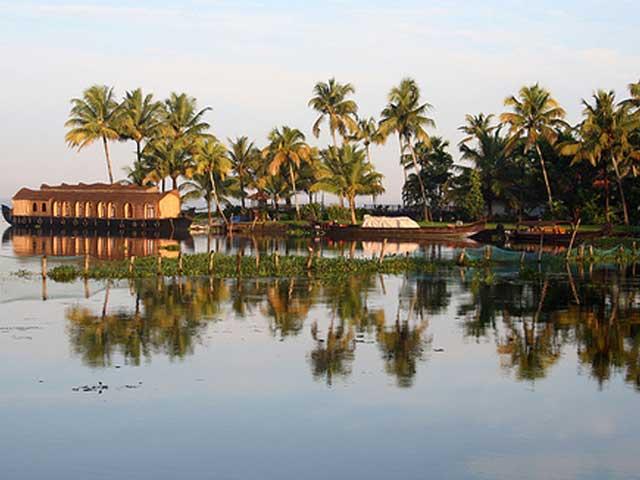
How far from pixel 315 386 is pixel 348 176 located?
51689 mm

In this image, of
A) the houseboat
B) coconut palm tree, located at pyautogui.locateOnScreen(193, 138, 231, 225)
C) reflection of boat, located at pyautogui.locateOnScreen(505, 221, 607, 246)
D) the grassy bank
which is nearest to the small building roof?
the houseboat

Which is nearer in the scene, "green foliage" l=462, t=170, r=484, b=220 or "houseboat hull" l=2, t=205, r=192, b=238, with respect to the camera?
"green foliage" l=462, t=170, r=484, b=220

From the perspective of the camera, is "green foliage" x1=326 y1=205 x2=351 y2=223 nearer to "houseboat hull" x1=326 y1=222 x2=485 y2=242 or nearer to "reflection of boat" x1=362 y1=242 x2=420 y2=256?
"houseboat hull" x1=326 y1=222 x2=485 y2=242

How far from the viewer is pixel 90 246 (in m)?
53.2

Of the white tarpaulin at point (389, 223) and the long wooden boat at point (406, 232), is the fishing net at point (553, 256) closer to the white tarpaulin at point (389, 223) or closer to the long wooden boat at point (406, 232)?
the long wooden boat at point (406, 232)

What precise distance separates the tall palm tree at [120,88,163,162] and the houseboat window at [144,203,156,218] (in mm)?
6788

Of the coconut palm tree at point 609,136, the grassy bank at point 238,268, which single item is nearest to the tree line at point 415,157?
the coconut palm tree at point 609,136

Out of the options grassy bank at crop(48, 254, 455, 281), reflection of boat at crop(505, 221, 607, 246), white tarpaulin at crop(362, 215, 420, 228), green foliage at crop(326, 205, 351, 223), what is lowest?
grassy bank at crop(48, 254, 455, 281)

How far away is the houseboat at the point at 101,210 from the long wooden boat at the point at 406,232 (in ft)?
44.1

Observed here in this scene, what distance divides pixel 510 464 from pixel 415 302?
15253mm

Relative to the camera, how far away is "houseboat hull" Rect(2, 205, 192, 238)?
69750mm

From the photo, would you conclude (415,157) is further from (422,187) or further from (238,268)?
(238,268)

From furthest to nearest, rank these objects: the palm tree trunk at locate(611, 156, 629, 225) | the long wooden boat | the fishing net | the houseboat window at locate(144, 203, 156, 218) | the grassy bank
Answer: the houseboat window at locate(144, 203, 156, 218)
the long wooden boat
the palm tree trunk at locate(611, 156, 629, 225)
the fishing net
the grassy bank

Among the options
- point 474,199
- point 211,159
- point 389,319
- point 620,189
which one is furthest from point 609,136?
point 389,319
